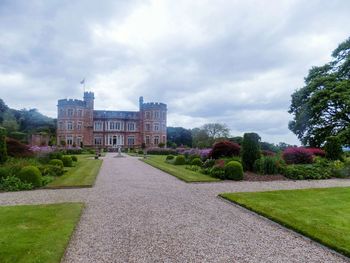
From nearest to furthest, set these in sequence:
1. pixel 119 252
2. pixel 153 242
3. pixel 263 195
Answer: pixel 119 252
pixel 153 242
pixel 263 195

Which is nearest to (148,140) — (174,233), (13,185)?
(13,185)

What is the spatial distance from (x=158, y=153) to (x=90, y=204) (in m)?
35.4

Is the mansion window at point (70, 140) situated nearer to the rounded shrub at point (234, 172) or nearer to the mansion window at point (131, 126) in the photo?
the mansion window at point (131, 126)

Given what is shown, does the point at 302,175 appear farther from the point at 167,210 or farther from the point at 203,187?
the point at 167,210

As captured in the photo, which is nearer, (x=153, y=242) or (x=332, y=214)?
(x=153, y=242)

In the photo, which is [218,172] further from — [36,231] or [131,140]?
[131,140]

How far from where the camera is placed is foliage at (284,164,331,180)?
1313 cm

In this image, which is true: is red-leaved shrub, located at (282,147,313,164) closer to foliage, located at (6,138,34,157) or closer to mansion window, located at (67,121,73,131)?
foliage, located at (6,138,34,157)

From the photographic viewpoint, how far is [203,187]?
34.8 feet

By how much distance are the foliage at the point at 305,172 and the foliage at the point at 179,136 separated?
52.3 metres

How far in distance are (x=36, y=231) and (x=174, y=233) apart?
8.11ft

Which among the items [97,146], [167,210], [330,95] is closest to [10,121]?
[97,146]

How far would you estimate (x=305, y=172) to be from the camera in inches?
525

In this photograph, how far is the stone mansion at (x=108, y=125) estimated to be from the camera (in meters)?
59.4
